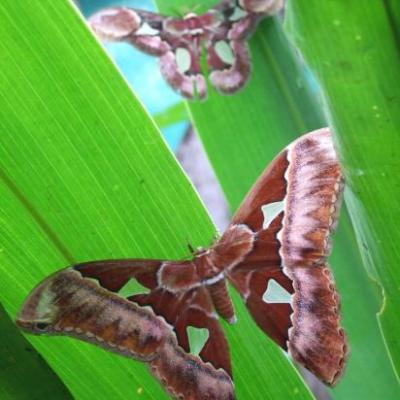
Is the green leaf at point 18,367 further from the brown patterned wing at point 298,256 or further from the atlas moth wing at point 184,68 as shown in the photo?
the atlas moth wing at point 184,68

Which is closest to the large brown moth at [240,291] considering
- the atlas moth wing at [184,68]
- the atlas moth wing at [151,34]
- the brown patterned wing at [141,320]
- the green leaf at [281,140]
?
the brown patterned wing at [141,320]

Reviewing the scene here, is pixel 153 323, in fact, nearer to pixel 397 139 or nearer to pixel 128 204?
pixel 128 204

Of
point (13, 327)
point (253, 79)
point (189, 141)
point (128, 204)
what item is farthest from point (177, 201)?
point (189, 141)

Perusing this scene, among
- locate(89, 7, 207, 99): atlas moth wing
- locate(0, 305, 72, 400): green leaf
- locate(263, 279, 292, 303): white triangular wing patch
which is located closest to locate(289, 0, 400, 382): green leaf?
locate(263, 279, 292, 303): white triangular wing patch

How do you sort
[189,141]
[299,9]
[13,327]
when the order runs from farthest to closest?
[189,141], [13,327], [299,9]

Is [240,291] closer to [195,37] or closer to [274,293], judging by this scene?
[274,293]

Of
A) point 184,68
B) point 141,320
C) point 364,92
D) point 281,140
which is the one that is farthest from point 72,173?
point 184,68
